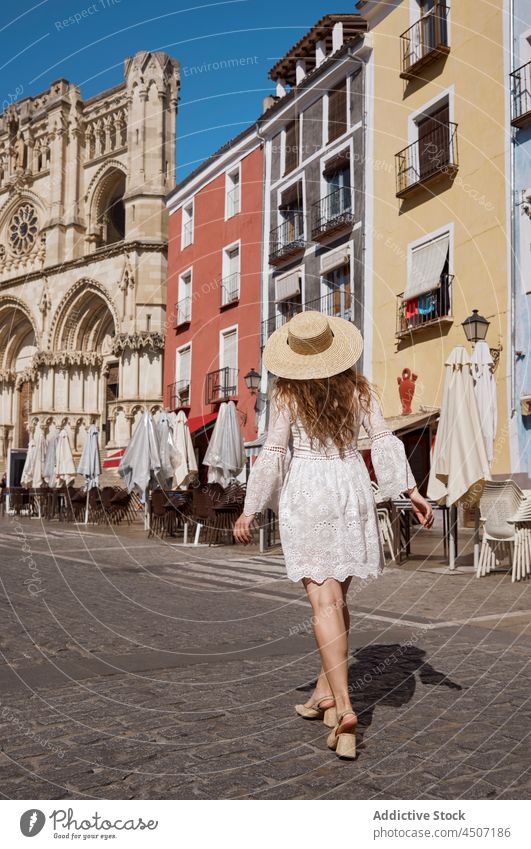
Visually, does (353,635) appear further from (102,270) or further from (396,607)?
(102,270)

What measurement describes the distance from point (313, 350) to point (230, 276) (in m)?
22.7

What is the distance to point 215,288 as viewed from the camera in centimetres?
2670

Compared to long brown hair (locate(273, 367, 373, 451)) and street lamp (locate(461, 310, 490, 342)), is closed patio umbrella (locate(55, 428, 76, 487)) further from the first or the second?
long brown hair (locate(273, 367, 373, 451))

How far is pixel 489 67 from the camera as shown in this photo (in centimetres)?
1609

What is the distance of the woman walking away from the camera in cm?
346

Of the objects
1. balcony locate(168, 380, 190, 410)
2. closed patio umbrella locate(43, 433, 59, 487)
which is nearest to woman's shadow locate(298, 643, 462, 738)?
closed patio umbrella locate(43, 433, 59, 487)

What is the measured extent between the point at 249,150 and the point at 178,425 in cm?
1146

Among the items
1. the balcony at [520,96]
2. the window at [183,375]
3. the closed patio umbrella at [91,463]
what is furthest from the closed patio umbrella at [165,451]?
the window at [183,375]

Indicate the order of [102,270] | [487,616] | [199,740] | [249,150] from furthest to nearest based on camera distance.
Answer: [102,270], [249,150], [487,616], [199,740]

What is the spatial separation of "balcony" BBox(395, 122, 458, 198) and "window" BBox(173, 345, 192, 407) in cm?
1178

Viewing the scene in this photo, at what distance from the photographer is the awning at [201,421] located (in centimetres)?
2511

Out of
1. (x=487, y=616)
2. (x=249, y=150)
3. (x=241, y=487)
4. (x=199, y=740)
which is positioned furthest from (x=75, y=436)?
(x=199, y=740)

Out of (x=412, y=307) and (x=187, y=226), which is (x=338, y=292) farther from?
(x=187, y=226)

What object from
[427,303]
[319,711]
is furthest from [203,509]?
[319,711]
